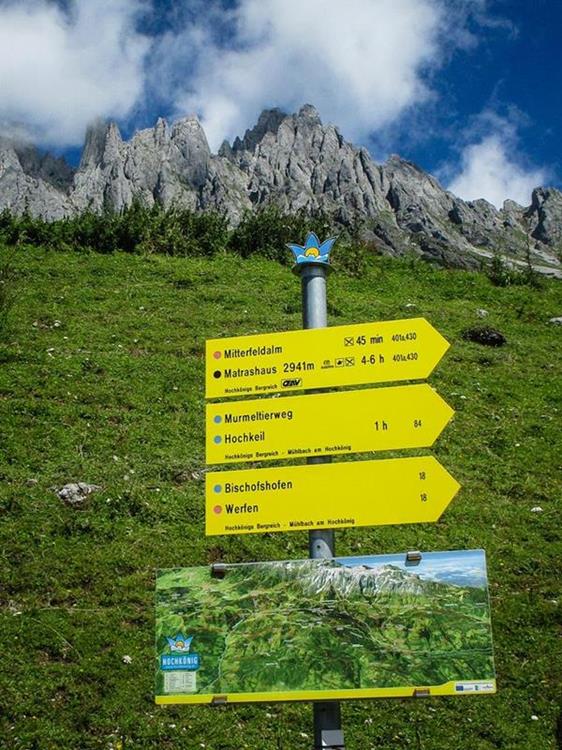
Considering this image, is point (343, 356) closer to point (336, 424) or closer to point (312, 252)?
point (336, 424)

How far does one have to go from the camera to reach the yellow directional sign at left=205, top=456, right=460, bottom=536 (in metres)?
5.27

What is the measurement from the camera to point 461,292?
933 inches

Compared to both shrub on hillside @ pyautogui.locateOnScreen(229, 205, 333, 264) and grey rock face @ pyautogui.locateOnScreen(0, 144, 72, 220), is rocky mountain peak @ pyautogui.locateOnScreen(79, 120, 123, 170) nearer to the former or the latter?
grey rock face @ pyautogui.locateOnScreen(0, 144, 72, 220)

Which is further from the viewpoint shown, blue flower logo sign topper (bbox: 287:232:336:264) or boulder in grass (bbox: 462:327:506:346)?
boulder in grass (bbox: 462:327:506:346)

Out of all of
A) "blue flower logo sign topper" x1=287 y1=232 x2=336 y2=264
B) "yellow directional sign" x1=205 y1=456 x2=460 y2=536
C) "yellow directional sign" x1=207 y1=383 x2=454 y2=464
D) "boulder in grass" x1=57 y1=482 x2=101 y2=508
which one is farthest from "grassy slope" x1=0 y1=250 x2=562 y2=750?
"blue flower logo sign topper" x1=287 y1=232 x2=336 y2=264

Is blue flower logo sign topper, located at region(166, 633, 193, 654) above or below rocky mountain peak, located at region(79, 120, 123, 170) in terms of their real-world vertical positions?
below

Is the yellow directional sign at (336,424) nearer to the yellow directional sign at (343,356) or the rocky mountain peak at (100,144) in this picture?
the yellow directional sign at (343,356)

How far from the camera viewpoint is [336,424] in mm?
5578

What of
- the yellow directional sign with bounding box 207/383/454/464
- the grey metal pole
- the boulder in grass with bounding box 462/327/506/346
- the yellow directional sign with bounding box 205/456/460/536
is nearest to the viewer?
the grey metal pole

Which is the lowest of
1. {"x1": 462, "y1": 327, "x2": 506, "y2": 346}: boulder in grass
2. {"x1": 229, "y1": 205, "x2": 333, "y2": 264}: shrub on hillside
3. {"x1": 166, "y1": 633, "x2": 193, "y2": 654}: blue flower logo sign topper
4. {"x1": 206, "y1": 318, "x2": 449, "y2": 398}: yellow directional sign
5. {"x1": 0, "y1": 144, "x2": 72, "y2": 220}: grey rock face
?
{"x1": 166, "y1": 633, "x2": 193, "y2": 654}: blue flower logo sign topper

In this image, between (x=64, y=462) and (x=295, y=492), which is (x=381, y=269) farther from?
(x=295, y=492)

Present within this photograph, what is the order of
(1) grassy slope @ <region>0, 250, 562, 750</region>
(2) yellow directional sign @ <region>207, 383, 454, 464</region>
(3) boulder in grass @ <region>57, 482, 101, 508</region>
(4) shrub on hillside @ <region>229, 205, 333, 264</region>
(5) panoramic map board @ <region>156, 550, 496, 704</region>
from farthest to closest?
(4) shrub on hillside @ <region>229, 205, 333, 264</region>, (3) boulder in grass @ <region>57, 482, 101, 508</region>, (1) grassy slope @ <region>0, 250, 562, 750</region>, (2) yellow directional sign @ <region>207, 383, 454, 464</region>, (5) panoramic map board @ <region>156, 550, 496, 704</region>

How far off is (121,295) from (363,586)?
52.8ft

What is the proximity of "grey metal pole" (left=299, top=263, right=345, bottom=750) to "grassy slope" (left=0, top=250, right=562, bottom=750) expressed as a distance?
9.67 feet
